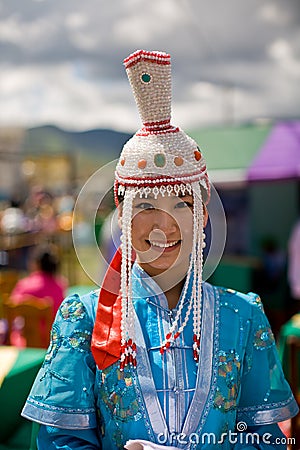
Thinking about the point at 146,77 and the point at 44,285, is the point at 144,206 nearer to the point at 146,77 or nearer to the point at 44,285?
the point at 146,77

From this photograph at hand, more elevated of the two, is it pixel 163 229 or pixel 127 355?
pixel 163 229

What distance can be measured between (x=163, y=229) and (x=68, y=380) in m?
0.32

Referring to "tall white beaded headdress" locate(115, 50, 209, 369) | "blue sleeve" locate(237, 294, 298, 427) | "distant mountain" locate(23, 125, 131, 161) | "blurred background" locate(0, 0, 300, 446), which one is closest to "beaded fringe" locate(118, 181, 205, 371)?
"tall white beaded headdress" locate(115, 50, 209, 369)

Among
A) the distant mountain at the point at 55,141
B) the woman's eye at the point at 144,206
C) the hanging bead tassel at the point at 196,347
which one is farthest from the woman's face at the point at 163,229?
the distant mountain at the point at 55,141

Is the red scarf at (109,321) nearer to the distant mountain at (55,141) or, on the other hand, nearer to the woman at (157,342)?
the woman at (157,342)

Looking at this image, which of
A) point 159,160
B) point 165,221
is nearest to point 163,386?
point 165,221

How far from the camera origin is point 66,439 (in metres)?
0.99

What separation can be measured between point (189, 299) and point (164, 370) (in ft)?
0.48

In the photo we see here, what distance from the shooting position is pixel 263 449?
3.36 ft

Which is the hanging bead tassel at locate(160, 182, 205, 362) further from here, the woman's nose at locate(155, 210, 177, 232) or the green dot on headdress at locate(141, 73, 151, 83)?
A: the green dot on headdress at locate(141, 73, 151, 83)

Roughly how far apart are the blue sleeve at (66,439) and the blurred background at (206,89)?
1970mm

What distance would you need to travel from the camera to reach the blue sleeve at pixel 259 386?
105 cm

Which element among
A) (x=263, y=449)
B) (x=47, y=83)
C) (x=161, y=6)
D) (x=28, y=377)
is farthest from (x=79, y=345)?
(x=47, y=83)

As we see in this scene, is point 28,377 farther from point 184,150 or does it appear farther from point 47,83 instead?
point 47,83
